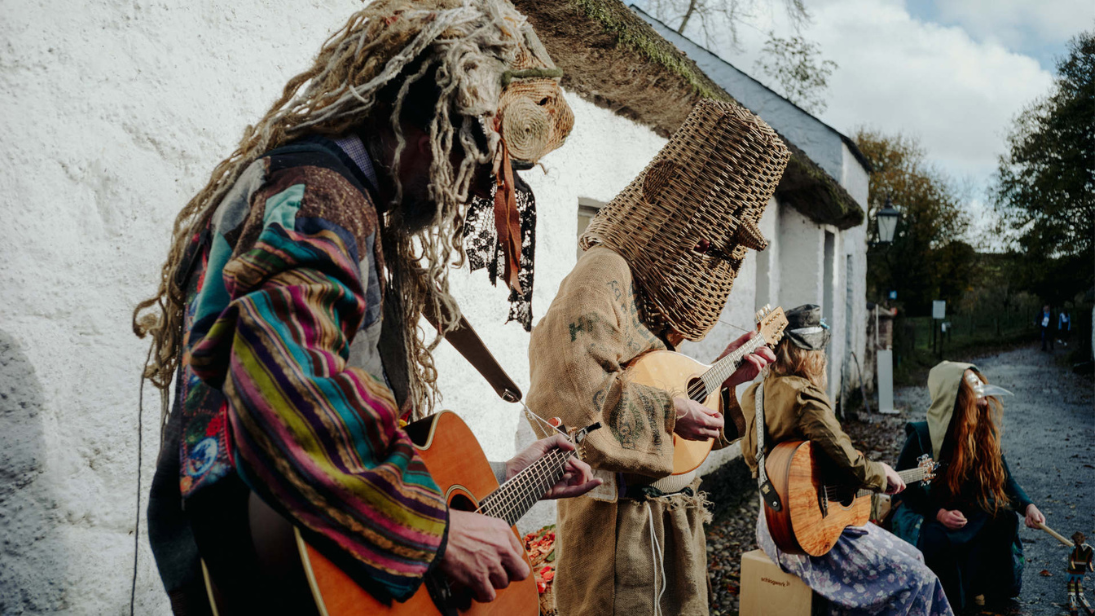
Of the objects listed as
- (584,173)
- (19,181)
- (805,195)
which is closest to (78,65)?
(19,181)

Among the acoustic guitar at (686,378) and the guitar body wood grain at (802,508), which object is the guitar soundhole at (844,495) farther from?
the acoustic guitar at (686,378)

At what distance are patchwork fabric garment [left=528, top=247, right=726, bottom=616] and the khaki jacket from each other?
1.34 metres

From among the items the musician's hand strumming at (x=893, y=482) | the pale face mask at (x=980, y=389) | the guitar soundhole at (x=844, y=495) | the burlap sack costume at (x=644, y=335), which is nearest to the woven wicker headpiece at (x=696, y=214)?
the burlap sack costume at (x=644, y=335)

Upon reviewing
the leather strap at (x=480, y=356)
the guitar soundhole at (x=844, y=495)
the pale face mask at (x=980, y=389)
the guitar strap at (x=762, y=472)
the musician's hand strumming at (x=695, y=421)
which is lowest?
the guitar soundhole at (x=844, y=495)

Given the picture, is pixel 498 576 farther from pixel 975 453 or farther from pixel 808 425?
pixel 975 453

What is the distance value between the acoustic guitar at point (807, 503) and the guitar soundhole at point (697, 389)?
107 centimetres

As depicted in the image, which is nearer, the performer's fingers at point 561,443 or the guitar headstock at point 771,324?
the performer's fingers at point 561,443

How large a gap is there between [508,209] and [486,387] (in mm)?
2180

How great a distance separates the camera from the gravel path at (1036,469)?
4.73 m

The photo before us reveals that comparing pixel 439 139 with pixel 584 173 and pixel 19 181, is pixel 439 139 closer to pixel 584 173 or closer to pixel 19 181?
pixel 19 181

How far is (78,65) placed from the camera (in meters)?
1.77

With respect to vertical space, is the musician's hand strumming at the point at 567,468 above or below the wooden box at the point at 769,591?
above

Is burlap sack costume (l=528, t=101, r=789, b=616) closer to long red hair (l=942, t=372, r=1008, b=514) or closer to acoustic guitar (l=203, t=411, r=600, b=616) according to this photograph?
acoustic guitar (l=203, t=411, r=600, b=616)

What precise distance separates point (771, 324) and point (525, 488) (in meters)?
1.85
